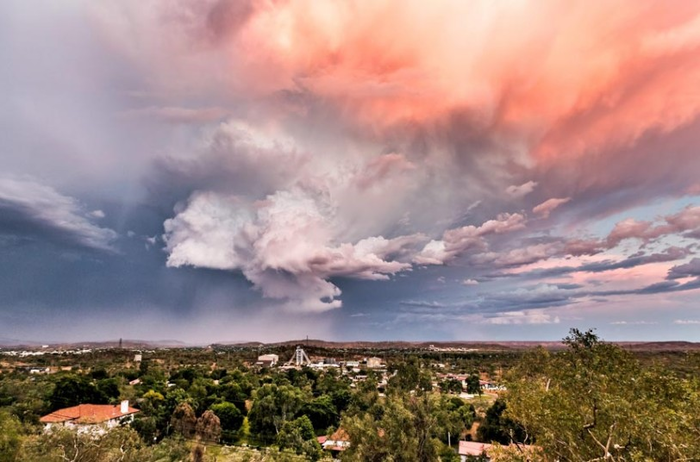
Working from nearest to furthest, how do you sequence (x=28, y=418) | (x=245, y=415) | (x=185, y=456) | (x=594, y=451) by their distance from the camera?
1. (x=594, y=451)
2. (x=185, y=456)
3. (x=28, y=418)
4. (x=245, y=415)

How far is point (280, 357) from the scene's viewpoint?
7032 inches

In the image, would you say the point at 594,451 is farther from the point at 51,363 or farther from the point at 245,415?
the point at 51,363

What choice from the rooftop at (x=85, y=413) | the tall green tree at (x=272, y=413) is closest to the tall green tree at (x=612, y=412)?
the tall green tree at (x=272, y=413)

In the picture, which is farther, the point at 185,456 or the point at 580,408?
the point at 185,456

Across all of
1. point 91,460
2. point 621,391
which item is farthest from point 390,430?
point 91,460

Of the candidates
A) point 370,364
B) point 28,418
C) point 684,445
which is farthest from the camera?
point 370,364

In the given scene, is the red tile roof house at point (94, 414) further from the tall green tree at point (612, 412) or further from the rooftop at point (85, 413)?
the tall green tree at point (612, 412)

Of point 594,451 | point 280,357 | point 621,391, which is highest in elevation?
point 621,391

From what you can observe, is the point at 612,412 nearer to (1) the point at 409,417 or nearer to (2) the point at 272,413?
(1) the point at 409,417

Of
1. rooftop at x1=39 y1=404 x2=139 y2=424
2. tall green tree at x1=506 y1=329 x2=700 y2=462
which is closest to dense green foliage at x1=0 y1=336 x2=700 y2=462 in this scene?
tall green tree at x1=506 y1=329 x2=700 y2=462

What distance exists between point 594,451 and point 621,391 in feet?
9.42

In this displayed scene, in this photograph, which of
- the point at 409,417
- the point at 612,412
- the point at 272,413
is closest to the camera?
the point at 612,412

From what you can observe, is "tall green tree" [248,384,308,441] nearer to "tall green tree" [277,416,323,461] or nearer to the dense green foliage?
the dense green foliage

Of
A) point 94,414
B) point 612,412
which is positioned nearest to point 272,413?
point 94,414
